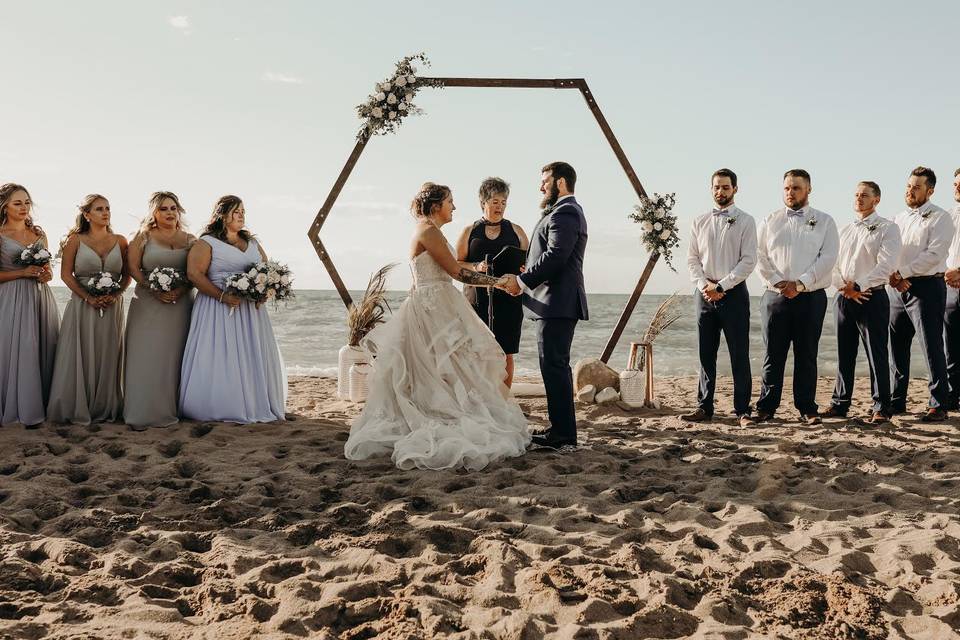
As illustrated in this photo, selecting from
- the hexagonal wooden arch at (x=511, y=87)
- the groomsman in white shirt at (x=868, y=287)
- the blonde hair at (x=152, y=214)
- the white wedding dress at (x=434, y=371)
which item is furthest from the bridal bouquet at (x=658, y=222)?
the blonde hair at (x=152, y=214)

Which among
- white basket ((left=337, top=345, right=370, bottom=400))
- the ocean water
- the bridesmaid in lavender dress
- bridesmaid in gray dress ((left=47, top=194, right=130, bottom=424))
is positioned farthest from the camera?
the ocean water

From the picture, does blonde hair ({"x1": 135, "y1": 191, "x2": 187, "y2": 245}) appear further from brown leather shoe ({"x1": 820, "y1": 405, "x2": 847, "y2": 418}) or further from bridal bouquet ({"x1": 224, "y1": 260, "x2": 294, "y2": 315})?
brown leather shoe ({"x1": 820, "y1": 405, "x2": 847, "y2": 418})

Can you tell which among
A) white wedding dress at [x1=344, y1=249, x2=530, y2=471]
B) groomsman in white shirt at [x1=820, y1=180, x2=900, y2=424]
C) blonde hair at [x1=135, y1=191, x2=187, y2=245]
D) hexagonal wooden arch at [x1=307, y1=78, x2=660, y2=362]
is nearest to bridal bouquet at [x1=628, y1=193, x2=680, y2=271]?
hexagonal wooden arch at [x1=307, y1=78, x2=660, y2=362]

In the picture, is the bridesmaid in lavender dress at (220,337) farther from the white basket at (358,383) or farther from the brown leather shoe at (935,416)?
the brown leather shoe at (935,416)

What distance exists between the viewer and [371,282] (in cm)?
782

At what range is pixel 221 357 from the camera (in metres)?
6.27

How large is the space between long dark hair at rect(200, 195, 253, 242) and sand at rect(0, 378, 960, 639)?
179cm

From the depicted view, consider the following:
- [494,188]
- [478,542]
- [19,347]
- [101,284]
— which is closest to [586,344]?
[494,188]

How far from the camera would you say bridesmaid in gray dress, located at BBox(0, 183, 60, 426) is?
19.7 feet

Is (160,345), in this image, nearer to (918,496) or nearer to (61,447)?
(61,447)

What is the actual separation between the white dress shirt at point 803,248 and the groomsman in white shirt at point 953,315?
142 centimetres

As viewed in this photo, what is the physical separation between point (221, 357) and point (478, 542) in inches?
144

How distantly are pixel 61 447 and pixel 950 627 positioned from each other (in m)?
5.16

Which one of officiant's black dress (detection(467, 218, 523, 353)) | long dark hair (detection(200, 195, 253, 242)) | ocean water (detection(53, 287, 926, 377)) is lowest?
ocean water (detection(53, 287, 926, 377))
